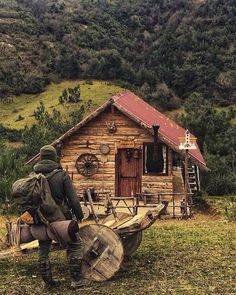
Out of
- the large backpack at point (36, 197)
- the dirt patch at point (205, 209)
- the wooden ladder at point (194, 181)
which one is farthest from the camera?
the wooden ladder at point (194, 181)

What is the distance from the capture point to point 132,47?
75.8 metres

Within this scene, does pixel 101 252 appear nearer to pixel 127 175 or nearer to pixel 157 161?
pixel 127 175

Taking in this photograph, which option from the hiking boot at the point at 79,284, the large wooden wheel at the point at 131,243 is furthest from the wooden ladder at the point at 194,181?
the hiking boot at the point at 79,284

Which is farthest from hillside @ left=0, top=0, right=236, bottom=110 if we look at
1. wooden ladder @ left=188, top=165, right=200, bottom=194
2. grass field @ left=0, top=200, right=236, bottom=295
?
grass field @ left=0, top=200, right=236, bottom=295

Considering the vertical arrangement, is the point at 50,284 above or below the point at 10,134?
below

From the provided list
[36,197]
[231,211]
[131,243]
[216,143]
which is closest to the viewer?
[36,197]

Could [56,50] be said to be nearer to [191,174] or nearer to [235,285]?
[191,174]

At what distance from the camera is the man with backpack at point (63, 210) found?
8406 mm

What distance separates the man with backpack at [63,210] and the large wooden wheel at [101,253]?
0.86 ft

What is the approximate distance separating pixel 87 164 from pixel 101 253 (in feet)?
36.5

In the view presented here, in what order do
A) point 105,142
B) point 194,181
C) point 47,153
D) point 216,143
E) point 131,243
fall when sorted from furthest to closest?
point 216,143
point 194,181
point 105,142
point 131,243
point 47,153

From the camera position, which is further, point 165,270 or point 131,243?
point 131,243

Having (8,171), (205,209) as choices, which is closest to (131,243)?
(205,209)

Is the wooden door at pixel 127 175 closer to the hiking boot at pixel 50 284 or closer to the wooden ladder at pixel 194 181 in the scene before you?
the wooden ladder at pixel 194 181
